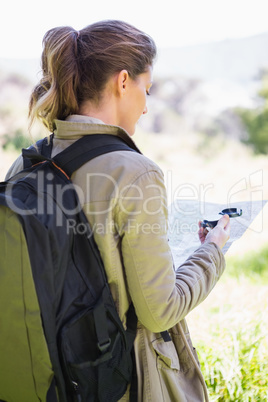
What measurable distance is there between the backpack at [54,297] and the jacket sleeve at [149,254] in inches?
3.0

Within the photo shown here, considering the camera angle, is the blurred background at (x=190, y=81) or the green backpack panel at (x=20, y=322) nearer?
the green backpack panel at (x=20, y=322)

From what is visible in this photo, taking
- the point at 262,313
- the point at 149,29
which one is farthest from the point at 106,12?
the point at 262,313

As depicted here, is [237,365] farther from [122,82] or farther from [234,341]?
[122,82]

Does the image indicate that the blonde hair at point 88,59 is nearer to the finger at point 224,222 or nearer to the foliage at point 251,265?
the finger at point 224,222

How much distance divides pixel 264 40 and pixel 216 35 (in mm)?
1558

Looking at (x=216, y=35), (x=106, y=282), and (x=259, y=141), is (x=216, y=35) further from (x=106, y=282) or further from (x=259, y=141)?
(x=106, y=282)

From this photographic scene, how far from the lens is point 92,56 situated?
48.9 inches

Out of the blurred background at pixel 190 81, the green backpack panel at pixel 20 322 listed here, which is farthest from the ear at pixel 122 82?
the blurred background at pixel 190 81

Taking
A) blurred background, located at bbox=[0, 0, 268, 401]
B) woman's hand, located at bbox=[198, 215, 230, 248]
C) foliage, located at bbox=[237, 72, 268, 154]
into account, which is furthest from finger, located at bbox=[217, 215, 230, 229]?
foliage, located at bbox=[237, 72, 268, 154]

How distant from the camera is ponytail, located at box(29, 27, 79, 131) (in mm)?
1251

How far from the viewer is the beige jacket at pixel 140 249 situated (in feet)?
3.64

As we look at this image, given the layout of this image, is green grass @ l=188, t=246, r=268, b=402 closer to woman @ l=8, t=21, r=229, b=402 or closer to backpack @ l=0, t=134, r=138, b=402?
woman @ l=8, t=21, r=229, b=402

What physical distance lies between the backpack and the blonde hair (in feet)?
0.58

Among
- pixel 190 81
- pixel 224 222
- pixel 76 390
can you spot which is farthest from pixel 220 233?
pixel 190 81
